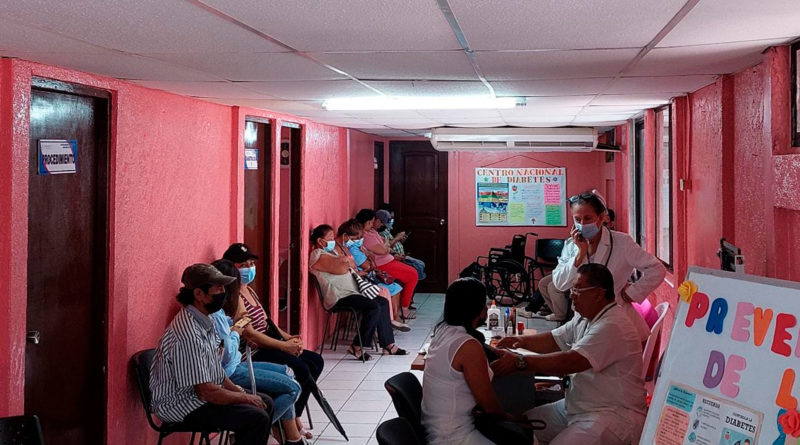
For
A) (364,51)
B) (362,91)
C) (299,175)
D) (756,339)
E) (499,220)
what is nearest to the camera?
(756,339)

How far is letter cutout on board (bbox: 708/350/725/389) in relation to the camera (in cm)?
261

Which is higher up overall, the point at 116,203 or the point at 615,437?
the point at 116,203

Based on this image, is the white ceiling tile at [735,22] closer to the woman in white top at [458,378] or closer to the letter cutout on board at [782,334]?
the letter cutout on board at [782,334]

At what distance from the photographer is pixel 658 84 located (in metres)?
4.66

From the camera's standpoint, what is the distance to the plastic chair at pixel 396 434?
288 centimetres

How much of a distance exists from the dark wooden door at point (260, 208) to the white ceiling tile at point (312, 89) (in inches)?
57.3

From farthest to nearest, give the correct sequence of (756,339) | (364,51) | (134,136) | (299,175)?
(299,175) → (134,136) → (364,51) → (756,339)

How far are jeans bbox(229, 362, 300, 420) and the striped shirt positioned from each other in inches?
24.1

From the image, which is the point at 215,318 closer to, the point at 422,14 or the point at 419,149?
the point at 422,14

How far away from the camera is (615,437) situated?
353cm

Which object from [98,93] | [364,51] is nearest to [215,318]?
[98,93]

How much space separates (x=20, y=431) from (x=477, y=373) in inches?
74.1

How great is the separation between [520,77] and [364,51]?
1206 millimetres

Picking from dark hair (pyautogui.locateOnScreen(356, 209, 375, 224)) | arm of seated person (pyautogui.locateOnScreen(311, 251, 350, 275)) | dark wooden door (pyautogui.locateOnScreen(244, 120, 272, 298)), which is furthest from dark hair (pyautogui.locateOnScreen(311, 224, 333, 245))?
dark hair (pyautogui.locateOnScreen(356, 209, 375, 224))
